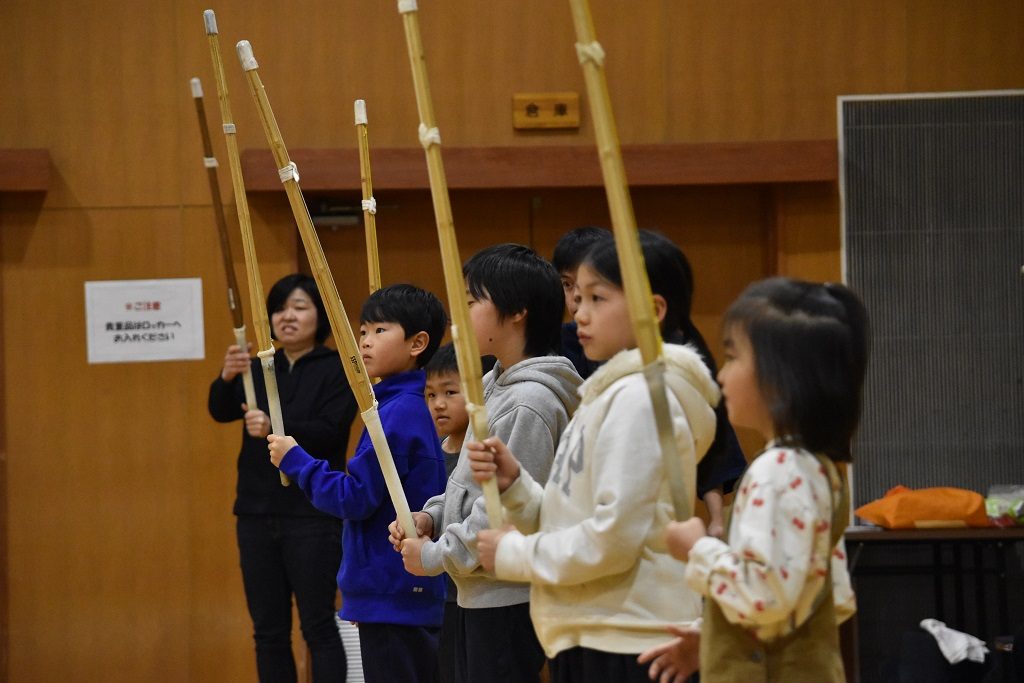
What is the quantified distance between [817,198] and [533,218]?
1102 mm

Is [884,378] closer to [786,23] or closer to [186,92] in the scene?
[786,23]

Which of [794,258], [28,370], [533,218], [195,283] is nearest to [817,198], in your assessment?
[794,258]

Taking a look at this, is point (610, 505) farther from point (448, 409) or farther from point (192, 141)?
point (192, 141)

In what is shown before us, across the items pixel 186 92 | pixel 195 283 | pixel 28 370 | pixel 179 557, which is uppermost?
pixel 186 92

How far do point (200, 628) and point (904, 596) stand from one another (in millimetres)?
2679

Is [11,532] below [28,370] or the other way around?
below

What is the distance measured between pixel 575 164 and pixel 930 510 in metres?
1.78

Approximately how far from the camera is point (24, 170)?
14.3ft

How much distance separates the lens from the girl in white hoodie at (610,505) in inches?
59.9

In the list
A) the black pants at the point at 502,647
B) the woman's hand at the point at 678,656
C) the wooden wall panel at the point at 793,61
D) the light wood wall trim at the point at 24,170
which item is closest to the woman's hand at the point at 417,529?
the black pants at the point at 502,647

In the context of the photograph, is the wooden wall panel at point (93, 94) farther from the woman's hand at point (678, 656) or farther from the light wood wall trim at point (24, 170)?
the woman's hand at point (678, 656)

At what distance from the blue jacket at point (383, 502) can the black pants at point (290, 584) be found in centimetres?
102

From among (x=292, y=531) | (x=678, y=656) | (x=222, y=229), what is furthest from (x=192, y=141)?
(x=678, y=656)

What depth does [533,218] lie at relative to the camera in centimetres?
466
